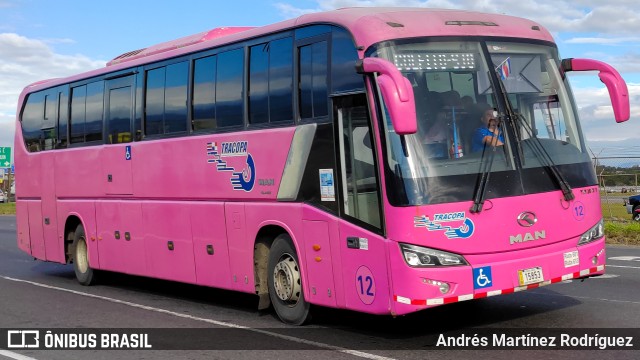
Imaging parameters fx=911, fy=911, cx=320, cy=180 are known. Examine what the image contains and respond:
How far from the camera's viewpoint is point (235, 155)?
11.4 metres

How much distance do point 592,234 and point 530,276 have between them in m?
1.13

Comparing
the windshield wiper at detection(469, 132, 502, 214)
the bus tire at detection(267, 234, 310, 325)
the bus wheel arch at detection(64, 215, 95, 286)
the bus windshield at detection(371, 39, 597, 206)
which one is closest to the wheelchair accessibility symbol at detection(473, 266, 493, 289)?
the windshield wiper at detection(469, 132, 502, 214)

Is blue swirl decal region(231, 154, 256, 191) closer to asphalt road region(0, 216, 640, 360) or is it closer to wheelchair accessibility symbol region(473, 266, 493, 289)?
asphalt road region(0, 216, 640, 360)

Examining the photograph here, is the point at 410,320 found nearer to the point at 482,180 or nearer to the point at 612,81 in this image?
the point at 482,180

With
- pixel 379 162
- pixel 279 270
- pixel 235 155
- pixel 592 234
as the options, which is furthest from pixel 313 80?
pixel 592 234

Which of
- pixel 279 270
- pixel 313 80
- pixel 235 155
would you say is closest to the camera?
pixel 313 80

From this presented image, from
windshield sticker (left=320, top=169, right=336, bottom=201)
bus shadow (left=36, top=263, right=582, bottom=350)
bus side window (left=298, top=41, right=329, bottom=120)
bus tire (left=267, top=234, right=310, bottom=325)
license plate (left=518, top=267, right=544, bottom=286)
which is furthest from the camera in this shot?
bus tire (left=267, top=234, right=310, bottom=325)

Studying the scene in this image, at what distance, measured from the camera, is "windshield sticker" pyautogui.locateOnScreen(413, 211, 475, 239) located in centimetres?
846

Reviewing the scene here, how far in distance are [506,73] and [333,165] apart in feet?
6.65

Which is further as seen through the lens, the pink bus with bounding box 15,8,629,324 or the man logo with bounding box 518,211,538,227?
the man logo with bounding box 518,211,538,227

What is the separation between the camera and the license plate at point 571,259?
9141 mm

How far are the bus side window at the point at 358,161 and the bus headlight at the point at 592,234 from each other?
2.20 metres

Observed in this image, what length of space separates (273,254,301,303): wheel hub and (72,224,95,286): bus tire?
619 cm

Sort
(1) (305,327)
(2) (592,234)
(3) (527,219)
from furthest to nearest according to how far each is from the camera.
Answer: (1) (305,327) < (2) (592,234) < (3) (527,219)
